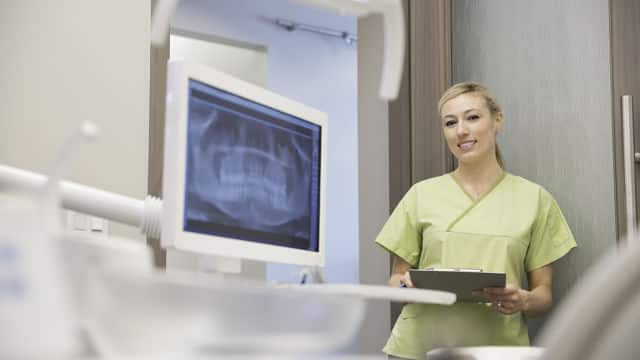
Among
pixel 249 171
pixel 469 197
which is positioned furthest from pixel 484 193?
pixel 249 171

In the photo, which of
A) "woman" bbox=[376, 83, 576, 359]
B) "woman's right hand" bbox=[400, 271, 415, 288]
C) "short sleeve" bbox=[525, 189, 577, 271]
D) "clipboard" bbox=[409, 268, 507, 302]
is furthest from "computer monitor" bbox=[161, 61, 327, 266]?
"short sleeve" bbox=[525, 189, 577, 271]

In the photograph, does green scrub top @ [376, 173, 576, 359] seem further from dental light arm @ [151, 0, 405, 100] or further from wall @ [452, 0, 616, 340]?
dental light arm @ [151, 0, 405, 100]

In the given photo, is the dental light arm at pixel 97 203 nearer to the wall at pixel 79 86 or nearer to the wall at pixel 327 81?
the wall at pixel 79 86

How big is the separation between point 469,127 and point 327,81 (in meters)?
2.85

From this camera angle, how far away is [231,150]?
145 cm

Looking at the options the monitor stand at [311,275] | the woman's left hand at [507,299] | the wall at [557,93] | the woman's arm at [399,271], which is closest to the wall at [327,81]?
the wall at [557,93]

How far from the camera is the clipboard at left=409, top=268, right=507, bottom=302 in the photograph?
7.09 feet

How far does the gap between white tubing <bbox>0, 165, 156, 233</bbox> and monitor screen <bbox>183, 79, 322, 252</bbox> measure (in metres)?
0.06

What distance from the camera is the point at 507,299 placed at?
2410 mm

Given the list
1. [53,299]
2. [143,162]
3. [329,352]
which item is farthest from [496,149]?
[53,299]

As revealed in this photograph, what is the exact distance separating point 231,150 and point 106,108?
2.63 ft

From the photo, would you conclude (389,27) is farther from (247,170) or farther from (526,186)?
(526,186)

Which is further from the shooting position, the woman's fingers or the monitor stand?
the woman's fingers

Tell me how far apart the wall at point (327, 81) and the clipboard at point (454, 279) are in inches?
110
